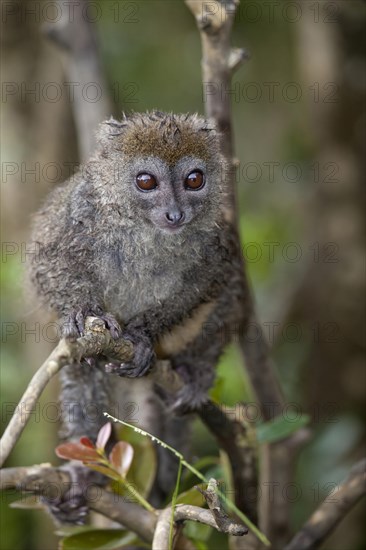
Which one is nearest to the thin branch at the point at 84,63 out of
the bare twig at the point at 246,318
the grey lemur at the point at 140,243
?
the bare twig at the point at 246,318

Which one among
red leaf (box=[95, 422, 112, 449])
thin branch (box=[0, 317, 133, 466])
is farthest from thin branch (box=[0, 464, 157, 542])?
thin branch (box=[0, 317, 133, 466])

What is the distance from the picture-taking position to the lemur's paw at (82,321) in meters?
3.34

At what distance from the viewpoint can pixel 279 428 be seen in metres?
3.98

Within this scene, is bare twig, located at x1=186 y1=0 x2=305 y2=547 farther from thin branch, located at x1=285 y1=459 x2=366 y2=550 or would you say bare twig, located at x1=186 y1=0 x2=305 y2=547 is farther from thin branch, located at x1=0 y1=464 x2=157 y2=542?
thin branch, located at x1=0 y1=464 x2=157 y2=542

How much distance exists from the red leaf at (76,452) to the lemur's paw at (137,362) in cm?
42

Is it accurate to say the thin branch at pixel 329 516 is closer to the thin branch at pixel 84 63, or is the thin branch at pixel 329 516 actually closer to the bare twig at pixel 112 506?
the bare twig at pixel 112 506

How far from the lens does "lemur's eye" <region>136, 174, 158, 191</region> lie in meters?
3.58

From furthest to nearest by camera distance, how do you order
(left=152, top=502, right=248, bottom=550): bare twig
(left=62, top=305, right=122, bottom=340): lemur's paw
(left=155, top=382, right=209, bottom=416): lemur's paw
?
1. (left=155, top=382, right=209, bottom=416): lemur's paw
2. (left=62, top=305, right=122, bottom=340): lemur's paw
3. (left=152, top=502, right=248, bottom=550): bare twig

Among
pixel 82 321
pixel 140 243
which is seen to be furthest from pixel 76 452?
pixel 140 243

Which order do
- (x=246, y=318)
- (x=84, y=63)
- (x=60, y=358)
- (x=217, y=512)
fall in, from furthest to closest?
(x=84, y=63), (x=246, y=318), (x=60, y=358), (x=217, y=512)

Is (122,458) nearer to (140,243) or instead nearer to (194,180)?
(140,243)

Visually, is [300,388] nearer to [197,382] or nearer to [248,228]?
[248,228]

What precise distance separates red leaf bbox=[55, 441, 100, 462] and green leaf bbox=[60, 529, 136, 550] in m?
0.43

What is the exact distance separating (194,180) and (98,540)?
166 cm
